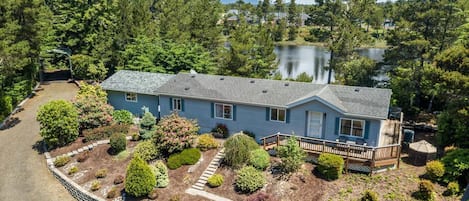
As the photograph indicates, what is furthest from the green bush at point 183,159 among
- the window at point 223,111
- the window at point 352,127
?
the window at point 352,127

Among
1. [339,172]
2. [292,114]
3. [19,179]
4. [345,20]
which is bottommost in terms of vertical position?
[19,179]


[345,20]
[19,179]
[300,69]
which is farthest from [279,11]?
[19,179]

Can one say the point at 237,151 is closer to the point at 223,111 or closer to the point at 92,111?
the point at 223,111

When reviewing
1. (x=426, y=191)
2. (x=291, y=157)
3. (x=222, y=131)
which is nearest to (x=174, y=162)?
(x=222, y=131)

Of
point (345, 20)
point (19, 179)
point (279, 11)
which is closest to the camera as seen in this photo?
point (19, 179)

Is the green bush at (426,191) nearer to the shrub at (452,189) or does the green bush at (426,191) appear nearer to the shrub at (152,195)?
the shrub at (452,189)

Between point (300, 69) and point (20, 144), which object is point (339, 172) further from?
point (300, 69)

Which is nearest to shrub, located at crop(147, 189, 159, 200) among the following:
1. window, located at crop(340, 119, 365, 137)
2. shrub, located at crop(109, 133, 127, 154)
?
shrub, located at crop(109, 133, 127, 154)
